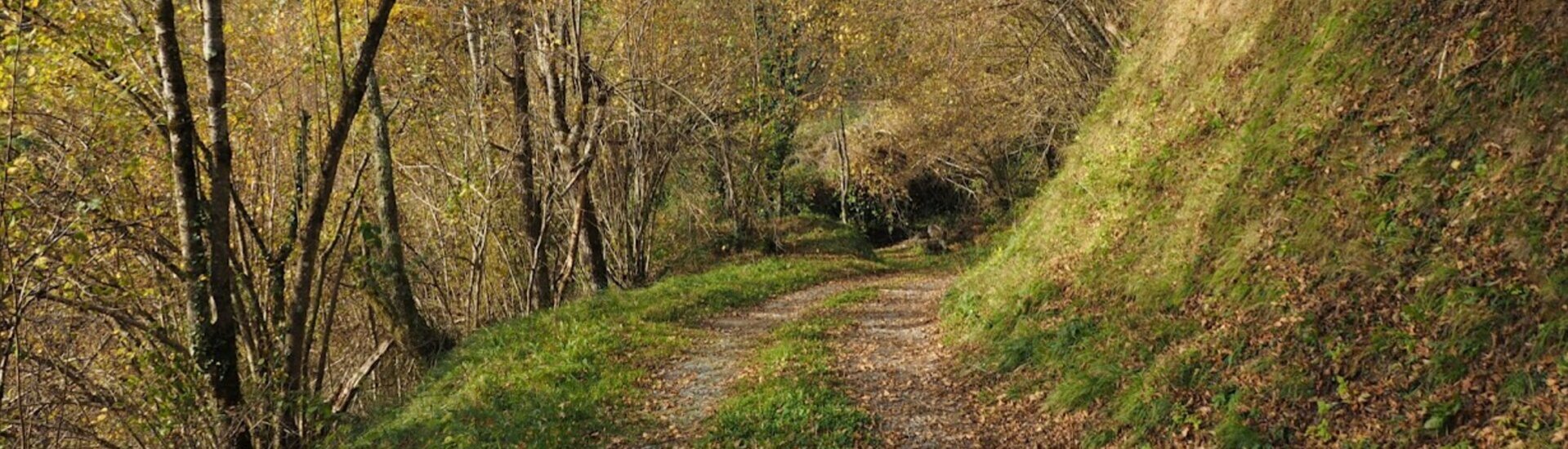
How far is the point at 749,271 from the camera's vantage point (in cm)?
2106

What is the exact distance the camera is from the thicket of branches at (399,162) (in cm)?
872

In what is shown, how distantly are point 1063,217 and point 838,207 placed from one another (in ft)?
67.2

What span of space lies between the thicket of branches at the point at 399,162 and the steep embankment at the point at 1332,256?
667 cm

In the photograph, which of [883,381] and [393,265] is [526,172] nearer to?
[393,265]

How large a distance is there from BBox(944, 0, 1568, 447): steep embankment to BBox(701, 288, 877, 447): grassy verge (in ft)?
5.66

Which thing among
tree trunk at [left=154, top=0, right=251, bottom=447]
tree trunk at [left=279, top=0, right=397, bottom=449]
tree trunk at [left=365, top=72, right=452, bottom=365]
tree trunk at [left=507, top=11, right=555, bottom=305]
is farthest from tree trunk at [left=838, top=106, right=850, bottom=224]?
tree trunk at [left=154, top=0, right=251, bottom=447]

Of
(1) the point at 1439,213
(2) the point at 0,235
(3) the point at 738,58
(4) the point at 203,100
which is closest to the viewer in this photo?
(1) the point at 1439,213

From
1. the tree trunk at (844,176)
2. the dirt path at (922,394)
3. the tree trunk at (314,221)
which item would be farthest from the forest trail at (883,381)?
the tree trunk at (844,176)

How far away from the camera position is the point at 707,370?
11.8 metres

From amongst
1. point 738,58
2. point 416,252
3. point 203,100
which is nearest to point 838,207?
point 738,58

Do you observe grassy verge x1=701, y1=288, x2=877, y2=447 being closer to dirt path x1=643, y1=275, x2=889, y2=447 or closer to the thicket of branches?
dirt path x1=643, y1=275, x2=889, y2=447

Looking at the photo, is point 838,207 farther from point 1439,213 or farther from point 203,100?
point 1439,213

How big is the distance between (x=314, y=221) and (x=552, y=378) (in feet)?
10.2

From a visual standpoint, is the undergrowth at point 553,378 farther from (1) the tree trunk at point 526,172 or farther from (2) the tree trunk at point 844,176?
(2) the tree trunk at point 844,176
